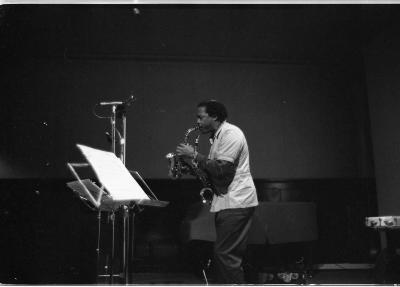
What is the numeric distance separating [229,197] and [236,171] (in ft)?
0.67

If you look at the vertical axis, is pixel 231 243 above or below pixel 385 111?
below

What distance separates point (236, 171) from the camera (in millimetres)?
3197

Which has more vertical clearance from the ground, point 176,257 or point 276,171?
point 276,171

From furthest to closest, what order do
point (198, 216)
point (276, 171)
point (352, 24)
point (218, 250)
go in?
point (276, 171)
point (352, 24)
point (198, 216)
point (218, 250)

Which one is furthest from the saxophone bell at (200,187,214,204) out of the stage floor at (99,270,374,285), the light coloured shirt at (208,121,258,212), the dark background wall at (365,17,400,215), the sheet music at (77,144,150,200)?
the dark background wall at (365,17,400,215)

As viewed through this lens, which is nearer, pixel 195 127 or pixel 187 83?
pixel 195 127

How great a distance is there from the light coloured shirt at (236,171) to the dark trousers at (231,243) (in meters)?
0.05

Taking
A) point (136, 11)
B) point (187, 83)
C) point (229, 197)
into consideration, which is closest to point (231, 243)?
point (229, 197)

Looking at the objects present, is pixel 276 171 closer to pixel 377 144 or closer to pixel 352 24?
pixel 377 144

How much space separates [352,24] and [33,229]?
4097 millimetres

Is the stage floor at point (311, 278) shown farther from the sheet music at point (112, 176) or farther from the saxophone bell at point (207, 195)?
the sheet music at point (112, 176)

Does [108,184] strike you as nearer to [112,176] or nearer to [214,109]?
[112,176]

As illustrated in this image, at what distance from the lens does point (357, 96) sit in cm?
582

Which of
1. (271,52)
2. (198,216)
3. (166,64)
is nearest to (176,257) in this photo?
(198,216)
